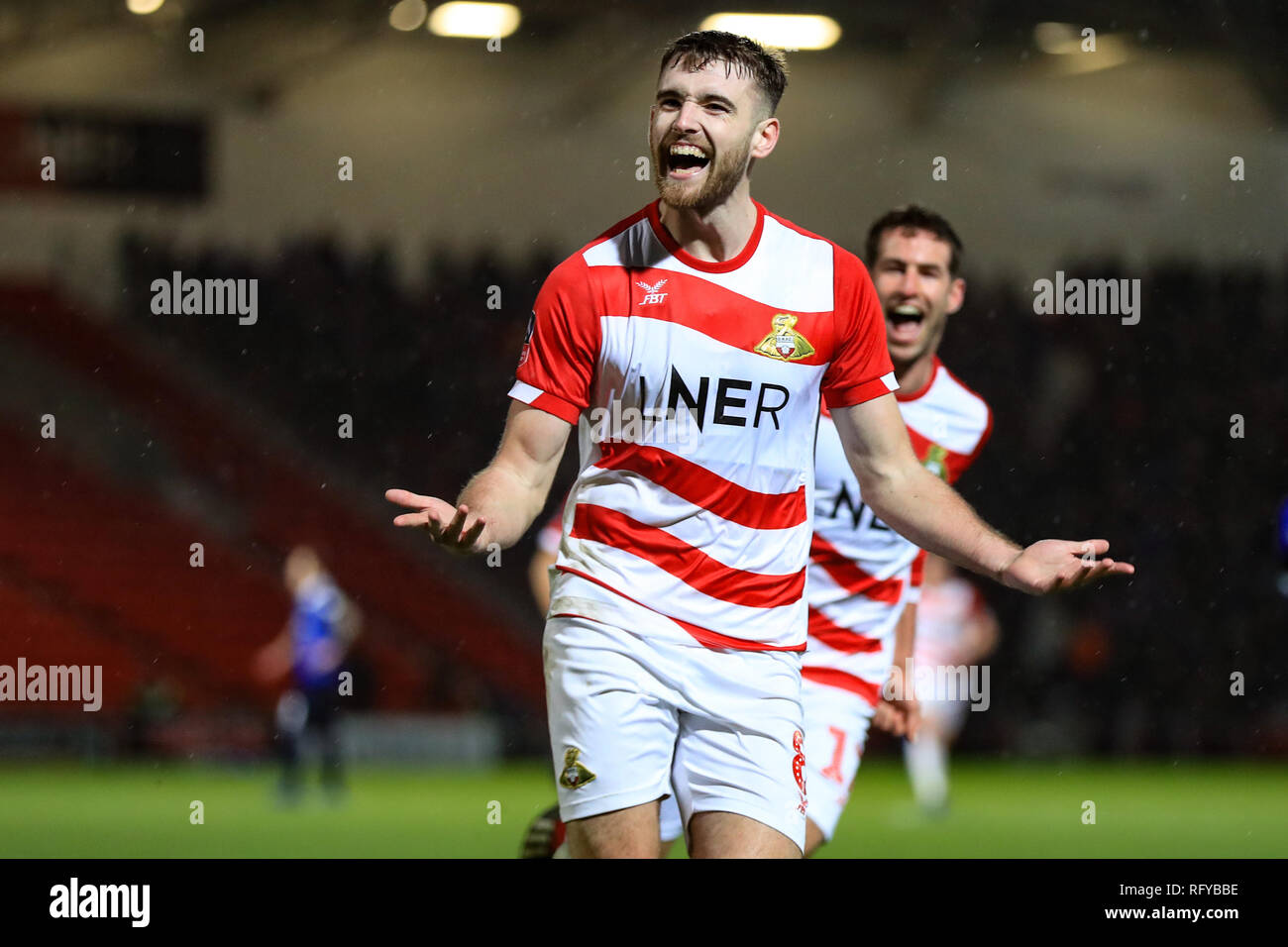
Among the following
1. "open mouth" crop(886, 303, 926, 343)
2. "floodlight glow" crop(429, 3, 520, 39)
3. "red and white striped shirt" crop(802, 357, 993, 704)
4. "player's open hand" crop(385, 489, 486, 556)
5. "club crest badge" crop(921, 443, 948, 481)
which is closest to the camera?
"player's open hand" crop(385, 489, 486, 556)

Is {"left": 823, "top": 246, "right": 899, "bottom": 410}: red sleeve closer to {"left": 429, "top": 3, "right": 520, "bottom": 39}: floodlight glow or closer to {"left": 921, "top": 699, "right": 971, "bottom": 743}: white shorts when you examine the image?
{"left": 921, "top": 699, "right": 971, "bottom": 743}: white shorts

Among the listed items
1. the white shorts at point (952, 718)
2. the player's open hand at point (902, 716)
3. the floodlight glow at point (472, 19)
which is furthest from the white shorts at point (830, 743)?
the floodlight glow at point (472, 19)

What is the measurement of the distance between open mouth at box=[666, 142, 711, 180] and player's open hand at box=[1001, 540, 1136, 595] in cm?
115

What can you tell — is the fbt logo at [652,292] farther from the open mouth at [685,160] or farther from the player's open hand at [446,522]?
the player's open hand at [446,522]

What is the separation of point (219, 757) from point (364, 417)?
4.79 meters

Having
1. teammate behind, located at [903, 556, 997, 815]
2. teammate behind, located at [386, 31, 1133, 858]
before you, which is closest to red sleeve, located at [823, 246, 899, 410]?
teammate behind, located at [386, 31, 1133, 858]

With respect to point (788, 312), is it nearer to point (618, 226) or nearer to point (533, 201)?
point (618, 226)

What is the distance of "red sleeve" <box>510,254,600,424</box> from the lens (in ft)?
12.6

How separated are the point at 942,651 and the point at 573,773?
992 cm

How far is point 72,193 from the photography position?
17.9 metres

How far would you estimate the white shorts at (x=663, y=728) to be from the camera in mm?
3723

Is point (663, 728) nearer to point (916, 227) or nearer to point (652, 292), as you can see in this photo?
point (652, 292)

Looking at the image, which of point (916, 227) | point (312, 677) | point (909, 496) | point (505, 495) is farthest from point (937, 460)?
point (312, 677)

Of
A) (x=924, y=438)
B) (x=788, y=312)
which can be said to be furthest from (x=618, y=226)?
(x=924, y=438)
